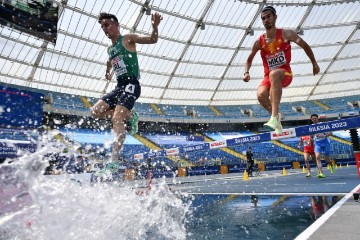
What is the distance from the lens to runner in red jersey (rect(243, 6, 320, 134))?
3650 millimetres

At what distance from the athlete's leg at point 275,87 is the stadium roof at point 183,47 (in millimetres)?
19662

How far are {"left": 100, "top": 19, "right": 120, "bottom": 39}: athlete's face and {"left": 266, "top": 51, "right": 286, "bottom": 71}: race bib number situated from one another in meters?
2.05

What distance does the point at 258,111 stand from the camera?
36875 millimetres

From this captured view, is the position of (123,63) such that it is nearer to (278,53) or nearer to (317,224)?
(278,53)

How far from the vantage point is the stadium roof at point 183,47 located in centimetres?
2202

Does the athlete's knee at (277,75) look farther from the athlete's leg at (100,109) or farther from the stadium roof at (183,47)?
the stadium roof at (183,47)

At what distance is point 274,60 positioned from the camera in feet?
12.7

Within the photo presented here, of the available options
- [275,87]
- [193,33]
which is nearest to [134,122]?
[275,87]

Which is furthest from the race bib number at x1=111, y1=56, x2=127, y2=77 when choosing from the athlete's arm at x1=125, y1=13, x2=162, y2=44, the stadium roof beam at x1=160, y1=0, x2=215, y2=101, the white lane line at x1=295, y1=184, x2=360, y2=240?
the stadium roof beam at x1=160, y1=0, x2=215, y2=101

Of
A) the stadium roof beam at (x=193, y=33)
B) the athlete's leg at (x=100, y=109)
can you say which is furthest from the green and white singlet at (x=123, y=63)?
the stadium roof beam at (x=193, y=33)

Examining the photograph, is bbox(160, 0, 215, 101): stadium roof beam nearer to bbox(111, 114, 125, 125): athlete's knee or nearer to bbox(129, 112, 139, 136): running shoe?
bbox(129, 112, 139, 136): running shoe

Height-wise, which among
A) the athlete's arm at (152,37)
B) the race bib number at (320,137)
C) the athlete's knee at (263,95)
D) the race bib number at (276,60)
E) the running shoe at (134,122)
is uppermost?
the athlete's arm at (152,37)

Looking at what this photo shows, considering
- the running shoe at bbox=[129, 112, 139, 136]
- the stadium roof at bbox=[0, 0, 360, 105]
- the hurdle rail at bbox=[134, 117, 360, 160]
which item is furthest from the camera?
the stadium roof at bbox=[0, 0, 360, 105]

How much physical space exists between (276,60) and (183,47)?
23691mm
